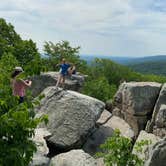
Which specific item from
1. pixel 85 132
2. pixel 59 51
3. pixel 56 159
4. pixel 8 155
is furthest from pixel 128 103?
pixel 59 51

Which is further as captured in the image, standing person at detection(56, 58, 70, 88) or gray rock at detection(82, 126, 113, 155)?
standing person at detection(56, 58, 70, 88)

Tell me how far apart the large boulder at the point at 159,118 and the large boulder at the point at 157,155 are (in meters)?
7.85

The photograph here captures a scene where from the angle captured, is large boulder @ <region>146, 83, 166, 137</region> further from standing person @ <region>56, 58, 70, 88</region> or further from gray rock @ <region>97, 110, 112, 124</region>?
standing person @ <region>56, 58, 70, 88</region>

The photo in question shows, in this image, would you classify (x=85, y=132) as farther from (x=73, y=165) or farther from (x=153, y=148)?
(x=153, y=148)

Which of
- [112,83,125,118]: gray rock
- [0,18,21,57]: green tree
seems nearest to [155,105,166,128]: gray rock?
[112,83,125,118]: gray rock

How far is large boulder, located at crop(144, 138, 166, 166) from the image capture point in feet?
62.1

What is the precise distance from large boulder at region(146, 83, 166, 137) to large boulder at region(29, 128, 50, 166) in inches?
279

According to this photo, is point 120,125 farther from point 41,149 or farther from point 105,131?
point 41,149

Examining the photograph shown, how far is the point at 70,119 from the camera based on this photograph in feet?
87.9

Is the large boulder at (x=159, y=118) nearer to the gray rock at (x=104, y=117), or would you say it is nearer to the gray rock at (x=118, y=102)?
the gray rock at (x=104, y=117)

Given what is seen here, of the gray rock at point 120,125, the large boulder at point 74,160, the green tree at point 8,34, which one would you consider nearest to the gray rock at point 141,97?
the gray rock at point 120,125

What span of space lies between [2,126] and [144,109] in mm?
20899

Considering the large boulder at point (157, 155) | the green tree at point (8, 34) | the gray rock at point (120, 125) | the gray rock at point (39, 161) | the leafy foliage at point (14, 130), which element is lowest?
the gray rock at point (120, 125)

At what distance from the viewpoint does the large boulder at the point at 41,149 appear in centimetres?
1869
